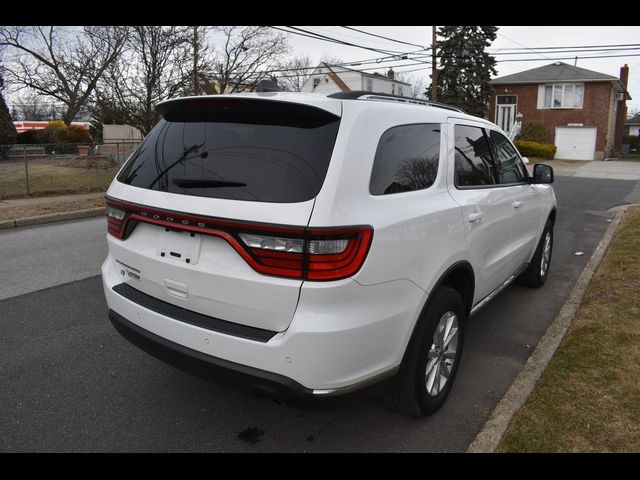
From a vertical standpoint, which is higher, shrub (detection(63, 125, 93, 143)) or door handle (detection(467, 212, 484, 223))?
shrub (detection(63, 125, 93, 143))

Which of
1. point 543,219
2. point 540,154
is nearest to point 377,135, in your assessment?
point 543,219

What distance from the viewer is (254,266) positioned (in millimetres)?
2287

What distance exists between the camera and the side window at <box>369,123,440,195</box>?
254cm

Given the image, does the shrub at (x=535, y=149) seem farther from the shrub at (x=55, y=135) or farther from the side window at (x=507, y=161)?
the side window at (x=507, y=161)

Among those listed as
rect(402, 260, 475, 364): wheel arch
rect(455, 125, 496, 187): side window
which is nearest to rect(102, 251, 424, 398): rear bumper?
rect(402, 260, 475, 364): wheel arch

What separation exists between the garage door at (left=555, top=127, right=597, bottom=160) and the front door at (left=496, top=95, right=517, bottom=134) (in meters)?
3.41

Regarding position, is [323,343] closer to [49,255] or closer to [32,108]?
[49,255]

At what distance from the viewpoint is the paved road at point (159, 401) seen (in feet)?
9.16

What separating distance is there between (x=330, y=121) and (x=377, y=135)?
272 mm

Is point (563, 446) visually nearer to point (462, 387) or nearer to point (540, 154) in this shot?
point (462, 387)

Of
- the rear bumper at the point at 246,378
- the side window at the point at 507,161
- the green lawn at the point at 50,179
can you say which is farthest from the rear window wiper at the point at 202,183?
the green lawn at the point at 50,179

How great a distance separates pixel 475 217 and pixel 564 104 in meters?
38.5

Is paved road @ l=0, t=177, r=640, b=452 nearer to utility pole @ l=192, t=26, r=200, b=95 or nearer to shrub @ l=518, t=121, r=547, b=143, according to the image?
utility pole @ l=192, t=26, r=200, b=95

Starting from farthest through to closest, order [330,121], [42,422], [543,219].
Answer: [543,219] → [42,422] → [330,121]
